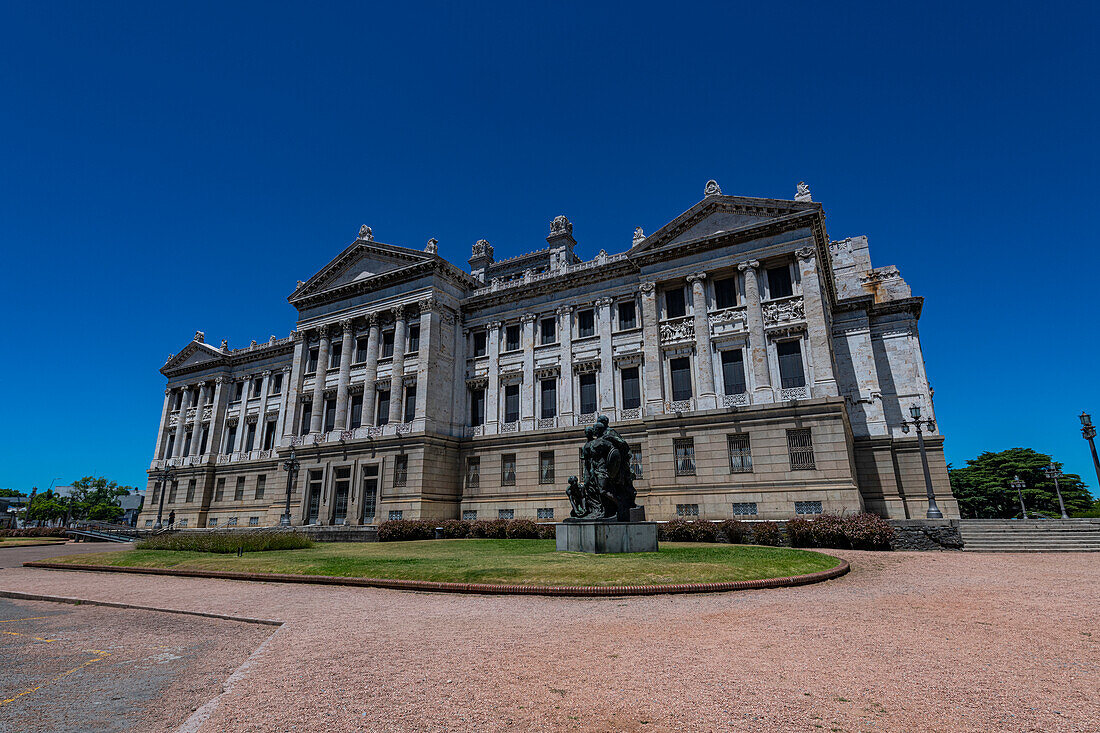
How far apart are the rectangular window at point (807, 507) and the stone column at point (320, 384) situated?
3199cm

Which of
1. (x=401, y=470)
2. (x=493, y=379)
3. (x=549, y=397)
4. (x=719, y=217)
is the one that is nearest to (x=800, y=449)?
(x=719, y=217)

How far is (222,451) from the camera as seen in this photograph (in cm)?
5291

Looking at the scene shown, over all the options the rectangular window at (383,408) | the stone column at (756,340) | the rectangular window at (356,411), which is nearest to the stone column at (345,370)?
the rectangular window at (356,411)

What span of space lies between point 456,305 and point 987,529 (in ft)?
106

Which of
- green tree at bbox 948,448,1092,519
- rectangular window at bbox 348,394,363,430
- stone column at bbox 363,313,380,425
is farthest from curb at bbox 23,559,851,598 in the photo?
green tree at bbox 948,448,1092,519

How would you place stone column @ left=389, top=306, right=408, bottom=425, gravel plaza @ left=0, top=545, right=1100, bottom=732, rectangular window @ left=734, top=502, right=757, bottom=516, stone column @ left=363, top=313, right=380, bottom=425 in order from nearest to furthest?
gravel plaza @ left=0, top=545, right=1100, bottom=732, rectangular window @ left=734, top=502, right=757, bottom=516, stone column @ left=389, top=306, right=408, bottom=425, stone column @ left=363, top=313, right=380, bottom=425

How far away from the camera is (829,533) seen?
20.6 m

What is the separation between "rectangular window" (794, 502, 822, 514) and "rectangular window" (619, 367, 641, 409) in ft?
34.2

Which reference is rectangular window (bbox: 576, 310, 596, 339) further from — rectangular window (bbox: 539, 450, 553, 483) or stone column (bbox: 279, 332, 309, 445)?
stone column (bbox: 279, 332, 309, 445)

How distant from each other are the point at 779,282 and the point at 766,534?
48.7 ft

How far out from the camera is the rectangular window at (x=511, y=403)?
3784 centimetres

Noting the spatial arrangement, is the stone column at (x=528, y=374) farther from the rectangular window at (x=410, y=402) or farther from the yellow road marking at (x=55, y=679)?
the yellow road marking at (x=55, y=679)

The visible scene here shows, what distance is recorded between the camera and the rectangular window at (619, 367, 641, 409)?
3381 cm

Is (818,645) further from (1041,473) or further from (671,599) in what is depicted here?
(1041,473)
